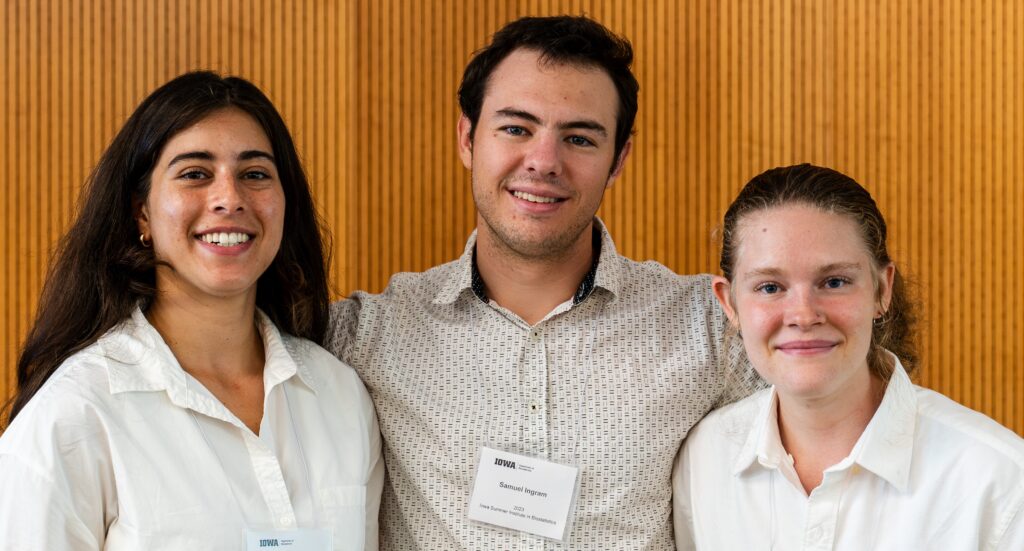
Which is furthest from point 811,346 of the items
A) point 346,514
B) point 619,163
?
point 346,514

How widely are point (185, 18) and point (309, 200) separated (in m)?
1.15

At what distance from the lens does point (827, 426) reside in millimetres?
1834

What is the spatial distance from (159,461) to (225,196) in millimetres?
459

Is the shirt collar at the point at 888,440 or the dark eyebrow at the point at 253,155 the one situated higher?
the dark eyebrow at the point at 253,155

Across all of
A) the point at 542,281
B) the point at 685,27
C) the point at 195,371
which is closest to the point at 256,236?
the point at 195,371

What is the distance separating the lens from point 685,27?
316 cm

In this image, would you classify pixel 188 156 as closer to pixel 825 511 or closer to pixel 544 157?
pixel 544 157

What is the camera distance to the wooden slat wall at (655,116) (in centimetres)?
295

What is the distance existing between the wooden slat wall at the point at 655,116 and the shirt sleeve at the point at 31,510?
4.74ft

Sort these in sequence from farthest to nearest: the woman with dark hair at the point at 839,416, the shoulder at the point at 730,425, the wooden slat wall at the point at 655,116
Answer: the wooden slat wall at the point at 655,116 → the shoulder at the point at 730,425 → the woman with dark hair at the point at 839,416

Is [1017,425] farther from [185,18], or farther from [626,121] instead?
[185,18]

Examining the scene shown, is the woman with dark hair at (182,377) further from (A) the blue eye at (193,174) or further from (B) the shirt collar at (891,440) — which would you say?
(B) the shirt collar at (891,440)

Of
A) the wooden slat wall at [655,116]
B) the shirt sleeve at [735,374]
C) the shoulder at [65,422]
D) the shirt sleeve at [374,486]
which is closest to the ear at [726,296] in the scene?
the shirt sleeve at [735,374]

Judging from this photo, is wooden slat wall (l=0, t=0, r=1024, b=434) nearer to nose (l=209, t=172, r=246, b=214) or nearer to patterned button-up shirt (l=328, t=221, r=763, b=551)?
patterned button-up shirt (l=328, t=221, r=763, b=551)
